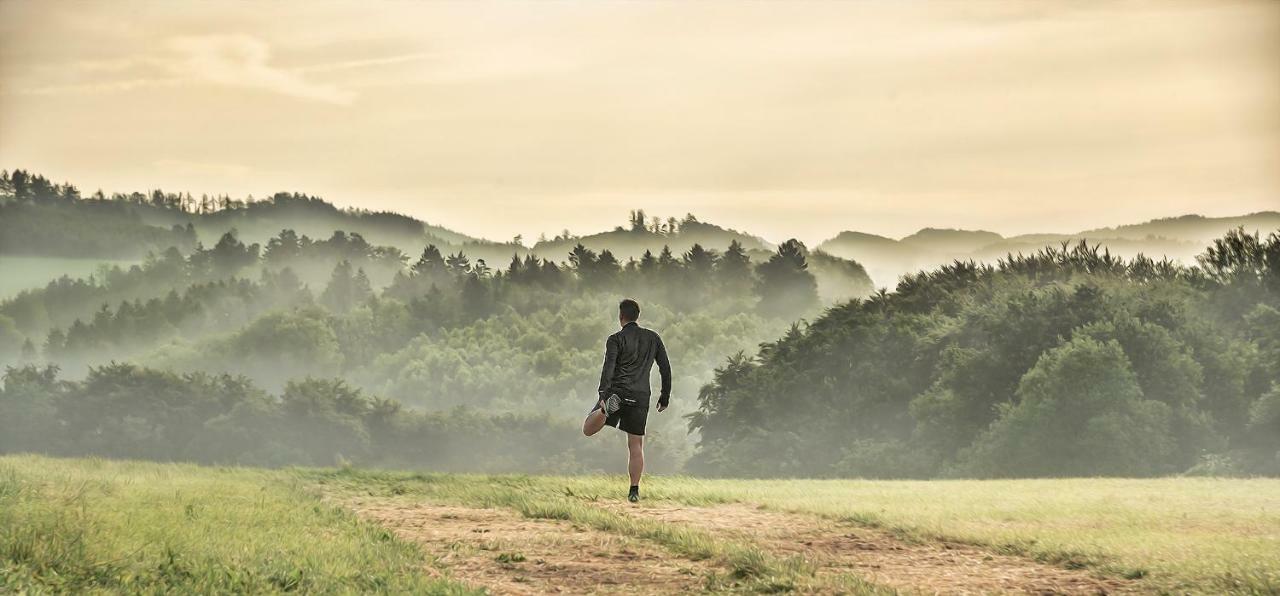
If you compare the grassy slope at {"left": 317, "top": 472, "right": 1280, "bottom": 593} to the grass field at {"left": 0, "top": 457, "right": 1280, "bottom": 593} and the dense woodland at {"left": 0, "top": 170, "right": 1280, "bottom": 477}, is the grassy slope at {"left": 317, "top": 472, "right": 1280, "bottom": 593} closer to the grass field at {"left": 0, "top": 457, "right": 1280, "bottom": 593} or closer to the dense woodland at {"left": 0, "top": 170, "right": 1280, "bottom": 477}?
the grass field at {"left": 0, "top": 457, "right": 1280, "bottom": 593}

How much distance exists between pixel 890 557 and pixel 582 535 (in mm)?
3696

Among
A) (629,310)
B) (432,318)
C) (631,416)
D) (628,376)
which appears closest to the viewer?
(629,310)

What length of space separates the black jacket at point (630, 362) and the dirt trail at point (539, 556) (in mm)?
2464

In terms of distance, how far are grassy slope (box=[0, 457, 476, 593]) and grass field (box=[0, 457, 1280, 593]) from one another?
0.11ft

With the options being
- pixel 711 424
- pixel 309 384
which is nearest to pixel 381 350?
pixel 309 384

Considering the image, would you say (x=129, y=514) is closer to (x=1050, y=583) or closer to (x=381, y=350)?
(x=1050, y=583)

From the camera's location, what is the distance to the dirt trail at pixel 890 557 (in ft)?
44.9

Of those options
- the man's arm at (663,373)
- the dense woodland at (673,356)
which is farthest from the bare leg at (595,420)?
the dense woodland at (673,356)

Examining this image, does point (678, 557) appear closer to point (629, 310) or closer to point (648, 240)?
point (629, 310)

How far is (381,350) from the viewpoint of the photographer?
16400 centimetres

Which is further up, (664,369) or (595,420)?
(664,369)

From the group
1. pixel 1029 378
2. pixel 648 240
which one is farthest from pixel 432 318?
pixel 1029 378

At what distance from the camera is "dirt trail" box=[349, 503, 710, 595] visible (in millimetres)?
13500

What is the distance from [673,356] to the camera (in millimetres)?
146750
